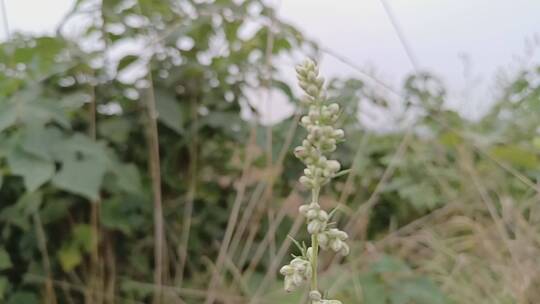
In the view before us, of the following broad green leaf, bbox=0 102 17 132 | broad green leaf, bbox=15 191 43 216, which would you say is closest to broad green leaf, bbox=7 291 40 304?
broad green leaf, bbox=15 191 43 216

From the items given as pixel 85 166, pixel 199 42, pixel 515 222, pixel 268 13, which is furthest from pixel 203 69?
pixel 515 222

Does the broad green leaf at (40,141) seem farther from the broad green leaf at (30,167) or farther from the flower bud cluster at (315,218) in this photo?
the flower bud cluster at (315,218)

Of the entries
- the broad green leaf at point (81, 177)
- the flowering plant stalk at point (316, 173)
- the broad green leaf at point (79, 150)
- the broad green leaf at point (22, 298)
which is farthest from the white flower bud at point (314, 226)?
the broad green leaf at point (22, 298)

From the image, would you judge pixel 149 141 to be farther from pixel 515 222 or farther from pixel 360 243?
pixel 515 222

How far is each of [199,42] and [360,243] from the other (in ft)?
1.84

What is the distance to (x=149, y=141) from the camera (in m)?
1.39

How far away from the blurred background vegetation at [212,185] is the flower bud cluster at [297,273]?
764mm

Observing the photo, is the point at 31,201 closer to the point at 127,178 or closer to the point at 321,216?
the point at 127,178

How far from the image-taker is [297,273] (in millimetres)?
351

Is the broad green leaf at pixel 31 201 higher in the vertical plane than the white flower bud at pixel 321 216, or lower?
lower

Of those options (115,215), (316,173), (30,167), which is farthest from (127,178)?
(316,173)

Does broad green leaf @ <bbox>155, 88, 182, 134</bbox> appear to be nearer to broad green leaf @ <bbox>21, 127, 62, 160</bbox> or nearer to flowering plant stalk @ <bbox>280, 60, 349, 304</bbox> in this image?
broad green leaf @ <bbox>21, 127, 62, 160</bbox>

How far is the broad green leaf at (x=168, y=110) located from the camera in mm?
1296

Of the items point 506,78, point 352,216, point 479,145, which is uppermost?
point 506,78
